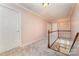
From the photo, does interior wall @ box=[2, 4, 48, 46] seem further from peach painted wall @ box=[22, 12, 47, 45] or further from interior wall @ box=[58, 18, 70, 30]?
interior wall @ box=[58, 18, 70, 30]

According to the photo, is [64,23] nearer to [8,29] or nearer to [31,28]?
[31,28]

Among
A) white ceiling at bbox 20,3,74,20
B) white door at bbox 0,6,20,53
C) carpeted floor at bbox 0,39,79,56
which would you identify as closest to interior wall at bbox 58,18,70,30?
white ceiling at bbox 20,3,74,20

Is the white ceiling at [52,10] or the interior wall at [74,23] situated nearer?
the white ceiling at [52,10]

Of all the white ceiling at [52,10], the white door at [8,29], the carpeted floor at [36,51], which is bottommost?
the carpeted floor at [36,51]

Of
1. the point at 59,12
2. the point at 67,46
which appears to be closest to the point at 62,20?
the point at 59,12

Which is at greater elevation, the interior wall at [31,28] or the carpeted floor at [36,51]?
the interior wall at [31,28]

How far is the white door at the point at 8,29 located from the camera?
6.25 ft

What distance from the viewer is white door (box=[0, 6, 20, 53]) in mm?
1906

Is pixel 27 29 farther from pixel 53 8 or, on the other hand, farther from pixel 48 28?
pixel 53 8

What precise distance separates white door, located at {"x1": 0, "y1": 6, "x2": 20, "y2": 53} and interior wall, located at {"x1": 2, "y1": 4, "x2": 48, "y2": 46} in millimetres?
165

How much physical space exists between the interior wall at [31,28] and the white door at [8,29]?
0.16 meters

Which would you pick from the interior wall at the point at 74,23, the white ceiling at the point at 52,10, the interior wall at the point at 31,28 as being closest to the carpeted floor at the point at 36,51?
the interior wall at the point at 31,28

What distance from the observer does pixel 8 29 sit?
1974 mm

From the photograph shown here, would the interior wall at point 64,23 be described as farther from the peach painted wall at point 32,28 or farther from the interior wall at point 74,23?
the peach painted wall at point 32,28
